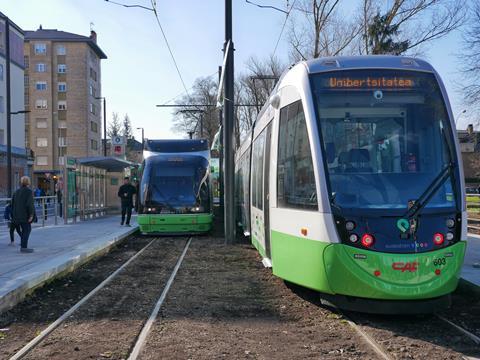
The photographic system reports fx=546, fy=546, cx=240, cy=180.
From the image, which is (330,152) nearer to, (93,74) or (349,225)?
(349,225)

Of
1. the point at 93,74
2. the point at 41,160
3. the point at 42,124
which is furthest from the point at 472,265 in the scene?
the point at 93,74

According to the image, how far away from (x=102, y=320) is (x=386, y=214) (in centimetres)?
359

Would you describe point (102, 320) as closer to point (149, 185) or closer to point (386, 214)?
point (386, 214)

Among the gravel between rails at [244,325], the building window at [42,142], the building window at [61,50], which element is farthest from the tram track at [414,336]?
the building window at [61,50]

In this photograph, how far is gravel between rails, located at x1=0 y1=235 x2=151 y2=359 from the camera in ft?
19.5

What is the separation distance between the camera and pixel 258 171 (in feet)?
33.9

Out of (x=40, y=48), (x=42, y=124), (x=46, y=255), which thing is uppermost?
(x=40, y=48)

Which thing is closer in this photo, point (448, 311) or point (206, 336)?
point (206, 336)

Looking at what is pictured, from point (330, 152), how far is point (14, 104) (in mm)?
46009

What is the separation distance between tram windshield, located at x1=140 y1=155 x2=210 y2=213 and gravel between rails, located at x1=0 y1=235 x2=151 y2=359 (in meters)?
4.35

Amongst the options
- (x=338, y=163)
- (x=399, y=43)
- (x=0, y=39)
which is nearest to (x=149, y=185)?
(x=338, y=163)

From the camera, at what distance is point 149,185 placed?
1658 centimetres

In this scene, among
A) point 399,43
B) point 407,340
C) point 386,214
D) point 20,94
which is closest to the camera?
point 407,340

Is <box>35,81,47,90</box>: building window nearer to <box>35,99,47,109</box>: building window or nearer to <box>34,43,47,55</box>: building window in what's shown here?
<box>35,99,47,109</box>: building window
